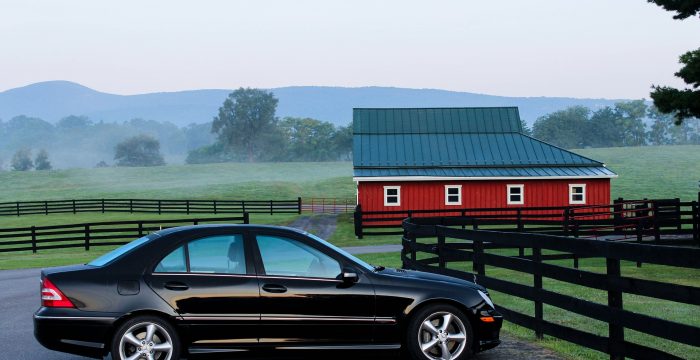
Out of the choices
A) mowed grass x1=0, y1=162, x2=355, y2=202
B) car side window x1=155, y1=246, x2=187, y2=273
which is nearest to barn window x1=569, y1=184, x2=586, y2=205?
car side window x1=155, y1=246, x2=187, y2=273

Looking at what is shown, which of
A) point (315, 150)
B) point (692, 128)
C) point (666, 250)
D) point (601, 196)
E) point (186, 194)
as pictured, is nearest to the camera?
point (666, 250)

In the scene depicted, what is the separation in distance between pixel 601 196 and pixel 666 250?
37.9 meters

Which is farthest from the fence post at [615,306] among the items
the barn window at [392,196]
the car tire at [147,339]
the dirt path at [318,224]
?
the barn window at [392,196]

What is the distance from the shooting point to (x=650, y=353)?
7562 millimetres

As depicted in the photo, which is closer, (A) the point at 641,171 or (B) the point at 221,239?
(B) the point at 221,239

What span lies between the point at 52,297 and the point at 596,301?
961 cm

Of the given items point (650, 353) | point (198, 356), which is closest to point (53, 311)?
point (198, 356)

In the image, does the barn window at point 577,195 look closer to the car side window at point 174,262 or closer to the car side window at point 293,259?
the car side window at point 293,259

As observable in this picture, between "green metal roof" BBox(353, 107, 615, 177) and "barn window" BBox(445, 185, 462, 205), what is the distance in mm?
676

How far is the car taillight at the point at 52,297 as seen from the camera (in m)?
8.15

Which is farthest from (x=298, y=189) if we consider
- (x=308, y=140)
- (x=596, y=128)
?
(x=596, y=128)

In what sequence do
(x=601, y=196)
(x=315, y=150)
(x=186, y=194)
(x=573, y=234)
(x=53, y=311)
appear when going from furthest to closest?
(x=315, y=150) < (x=186, y=194) < (x=601, y=196) < (x=573, y=234) < (x=53, y=311)

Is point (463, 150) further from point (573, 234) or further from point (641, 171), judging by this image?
point (641, 171)

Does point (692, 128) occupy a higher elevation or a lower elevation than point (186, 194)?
higher
